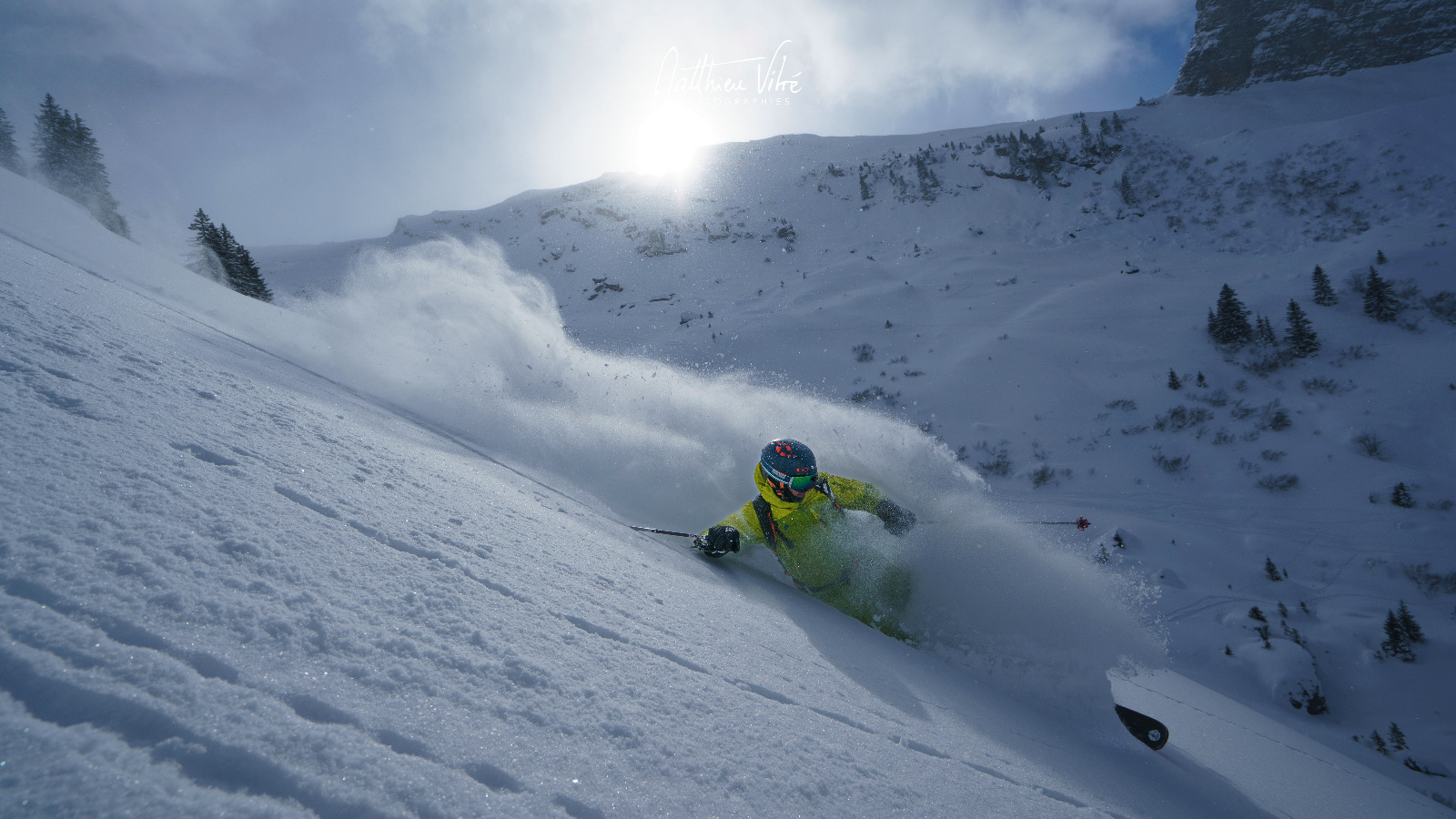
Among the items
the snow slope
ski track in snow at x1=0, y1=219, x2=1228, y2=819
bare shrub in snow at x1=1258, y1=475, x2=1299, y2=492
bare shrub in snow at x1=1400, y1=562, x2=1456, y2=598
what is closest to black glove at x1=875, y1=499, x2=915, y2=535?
the snow slope

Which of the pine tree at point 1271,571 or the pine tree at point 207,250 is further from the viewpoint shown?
the pine tree at point 207,250

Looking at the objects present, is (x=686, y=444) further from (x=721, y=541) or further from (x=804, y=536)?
(x=804, y=536)

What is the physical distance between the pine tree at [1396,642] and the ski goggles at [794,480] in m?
7.32

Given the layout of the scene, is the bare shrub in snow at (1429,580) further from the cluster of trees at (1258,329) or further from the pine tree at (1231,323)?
the pine tree at (1231,323)

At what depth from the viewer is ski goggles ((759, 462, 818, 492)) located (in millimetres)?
4871

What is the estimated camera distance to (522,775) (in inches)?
48.7

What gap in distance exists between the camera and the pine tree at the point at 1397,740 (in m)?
5.03

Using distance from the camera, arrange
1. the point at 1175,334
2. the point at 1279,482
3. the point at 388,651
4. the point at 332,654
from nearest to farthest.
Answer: the point at 332,654 → the point at 388,651 → the point at 1279,482 → the point at 1175,334

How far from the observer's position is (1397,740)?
5.07 m

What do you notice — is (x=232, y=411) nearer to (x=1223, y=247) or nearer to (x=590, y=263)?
(x=1223, y=247)

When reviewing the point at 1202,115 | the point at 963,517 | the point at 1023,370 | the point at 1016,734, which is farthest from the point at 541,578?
the point at 1202,115

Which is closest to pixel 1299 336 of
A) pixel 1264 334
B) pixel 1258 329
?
pixel 1264 334

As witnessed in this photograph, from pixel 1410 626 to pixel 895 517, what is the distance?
6882 mm

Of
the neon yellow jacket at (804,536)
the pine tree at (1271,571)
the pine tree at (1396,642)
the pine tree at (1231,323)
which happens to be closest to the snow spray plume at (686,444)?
the neon yellow jacket at (804,536)
